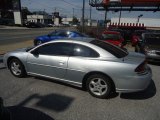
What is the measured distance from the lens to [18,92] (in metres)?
Result: 5.25

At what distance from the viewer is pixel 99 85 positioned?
16.2 feet

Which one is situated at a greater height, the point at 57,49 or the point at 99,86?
the point at 57,49

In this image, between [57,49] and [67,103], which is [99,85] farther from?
[57,49]

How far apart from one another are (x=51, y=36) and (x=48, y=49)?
28.6 ft

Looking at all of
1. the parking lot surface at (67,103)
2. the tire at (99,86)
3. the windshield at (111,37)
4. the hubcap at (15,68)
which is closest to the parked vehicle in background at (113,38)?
the windshield at (111,37)

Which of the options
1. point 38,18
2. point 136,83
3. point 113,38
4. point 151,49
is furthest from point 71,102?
point 38,18

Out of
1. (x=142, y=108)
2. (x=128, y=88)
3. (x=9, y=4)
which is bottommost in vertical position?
(x=142, y=108)

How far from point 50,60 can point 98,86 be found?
61.6 inches

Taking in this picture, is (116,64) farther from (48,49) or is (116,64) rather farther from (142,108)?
(48,49)

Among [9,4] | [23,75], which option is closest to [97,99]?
[23,75]

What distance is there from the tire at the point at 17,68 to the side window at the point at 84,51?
1.98 m

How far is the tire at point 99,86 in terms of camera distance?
4.85m

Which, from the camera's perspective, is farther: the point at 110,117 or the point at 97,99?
the point at 97,99

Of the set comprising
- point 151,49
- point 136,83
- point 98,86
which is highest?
point 151,49
